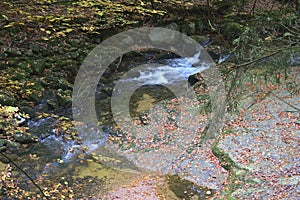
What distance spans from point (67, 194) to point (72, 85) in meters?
4.60

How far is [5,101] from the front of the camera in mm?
7445

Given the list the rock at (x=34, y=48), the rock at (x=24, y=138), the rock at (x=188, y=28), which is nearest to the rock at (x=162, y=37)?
the rock at (x=188, y=28)

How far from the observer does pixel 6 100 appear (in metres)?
7.48

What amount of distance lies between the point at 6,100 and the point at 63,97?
1631mm

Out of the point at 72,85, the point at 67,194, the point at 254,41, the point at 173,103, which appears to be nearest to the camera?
the point at 254,41

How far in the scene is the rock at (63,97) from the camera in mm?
8695

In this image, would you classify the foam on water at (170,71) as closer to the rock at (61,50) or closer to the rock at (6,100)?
the rock at (61,50)

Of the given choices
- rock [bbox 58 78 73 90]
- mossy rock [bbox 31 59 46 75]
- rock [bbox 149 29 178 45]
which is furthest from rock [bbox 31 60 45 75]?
rock [bbox 149 29 178 45]

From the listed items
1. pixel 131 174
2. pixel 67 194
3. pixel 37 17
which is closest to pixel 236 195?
pixel 131 174

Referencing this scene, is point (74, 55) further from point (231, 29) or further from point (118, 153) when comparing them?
point (231, 29)

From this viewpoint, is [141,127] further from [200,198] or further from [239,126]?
[200,198]

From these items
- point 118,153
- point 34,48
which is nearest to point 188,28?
point 34,48

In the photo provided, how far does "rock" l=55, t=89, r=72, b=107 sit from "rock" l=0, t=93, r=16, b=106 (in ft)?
4.13

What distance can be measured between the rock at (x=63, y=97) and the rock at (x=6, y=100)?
4.13 feet
